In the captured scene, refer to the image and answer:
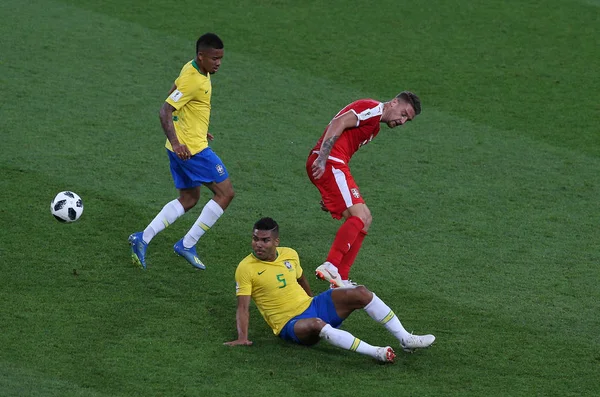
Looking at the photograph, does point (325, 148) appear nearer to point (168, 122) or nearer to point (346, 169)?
point (346, 169)

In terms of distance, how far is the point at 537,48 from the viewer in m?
15.7

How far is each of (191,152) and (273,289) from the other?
1.83m

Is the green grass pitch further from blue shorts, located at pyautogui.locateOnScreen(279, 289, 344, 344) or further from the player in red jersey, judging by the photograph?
the player in red jersey

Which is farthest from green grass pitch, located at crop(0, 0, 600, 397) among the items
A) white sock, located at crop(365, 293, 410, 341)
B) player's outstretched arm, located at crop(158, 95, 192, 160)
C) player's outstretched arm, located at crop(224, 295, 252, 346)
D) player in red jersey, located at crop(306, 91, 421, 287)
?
player's outstretched arm, located at crop(158, 95, 192, 160)

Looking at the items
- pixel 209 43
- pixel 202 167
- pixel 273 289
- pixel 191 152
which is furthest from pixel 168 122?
pixel 273 289

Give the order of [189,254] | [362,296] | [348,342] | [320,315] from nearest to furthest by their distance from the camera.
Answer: [348,342], [362,296], [320,315], [189,254]

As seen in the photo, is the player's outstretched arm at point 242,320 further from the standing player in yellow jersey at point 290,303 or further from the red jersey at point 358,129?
the red jersey at point 358,129

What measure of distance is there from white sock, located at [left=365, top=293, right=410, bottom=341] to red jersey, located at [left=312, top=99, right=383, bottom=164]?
1655 mm

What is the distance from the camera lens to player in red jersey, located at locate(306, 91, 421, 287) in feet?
28.3

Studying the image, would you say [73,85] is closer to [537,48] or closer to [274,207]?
[274,207]

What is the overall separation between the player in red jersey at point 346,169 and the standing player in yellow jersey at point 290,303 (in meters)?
0.84

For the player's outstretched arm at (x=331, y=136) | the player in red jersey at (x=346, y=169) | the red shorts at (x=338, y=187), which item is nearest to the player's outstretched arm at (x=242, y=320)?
the player in red jersey at (x=346, y=169)

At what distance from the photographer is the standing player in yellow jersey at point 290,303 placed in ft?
24.9

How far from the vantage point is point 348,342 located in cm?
741
